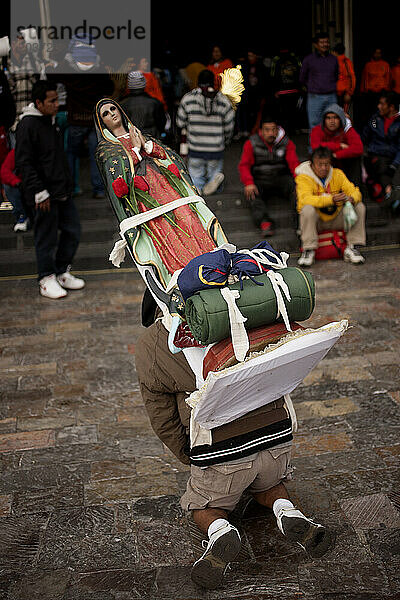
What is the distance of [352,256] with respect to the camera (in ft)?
23.1

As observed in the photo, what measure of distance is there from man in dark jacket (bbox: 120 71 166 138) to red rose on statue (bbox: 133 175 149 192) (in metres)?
4.47

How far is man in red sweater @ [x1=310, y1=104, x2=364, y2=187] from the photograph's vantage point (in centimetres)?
765

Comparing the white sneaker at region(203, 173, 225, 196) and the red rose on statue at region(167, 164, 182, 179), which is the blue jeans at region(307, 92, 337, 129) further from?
the red rose on statue at region(167, 164, 182, 179)

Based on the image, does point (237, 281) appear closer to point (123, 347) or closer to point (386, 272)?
point (123, 347)

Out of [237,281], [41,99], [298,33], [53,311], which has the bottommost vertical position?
[53,311]

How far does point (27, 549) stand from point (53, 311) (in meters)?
3.26

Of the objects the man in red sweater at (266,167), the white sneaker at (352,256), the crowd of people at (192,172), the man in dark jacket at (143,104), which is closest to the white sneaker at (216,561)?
the crowd of people at (192,172)

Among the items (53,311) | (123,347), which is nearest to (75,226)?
(53,311)

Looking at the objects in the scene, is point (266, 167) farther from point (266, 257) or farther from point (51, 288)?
point (266, 257)

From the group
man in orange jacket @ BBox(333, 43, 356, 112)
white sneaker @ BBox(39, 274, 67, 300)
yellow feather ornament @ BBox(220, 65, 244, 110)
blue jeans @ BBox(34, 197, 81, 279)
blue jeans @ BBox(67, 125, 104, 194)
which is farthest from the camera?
man in orange jacket @ BBox(333, 43, 356, 112)

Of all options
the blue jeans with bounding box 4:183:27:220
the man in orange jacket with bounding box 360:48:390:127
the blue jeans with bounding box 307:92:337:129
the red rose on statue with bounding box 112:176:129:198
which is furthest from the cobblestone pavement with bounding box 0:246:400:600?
the man in orange jacket with bounding box 360:48:390:127

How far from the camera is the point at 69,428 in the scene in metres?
3.97

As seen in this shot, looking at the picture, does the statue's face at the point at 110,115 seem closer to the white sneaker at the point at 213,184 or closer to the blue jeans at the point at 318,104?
the white sneaker at the point at 213,184

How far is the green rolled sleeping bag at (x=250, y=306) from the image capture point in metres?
2.35
